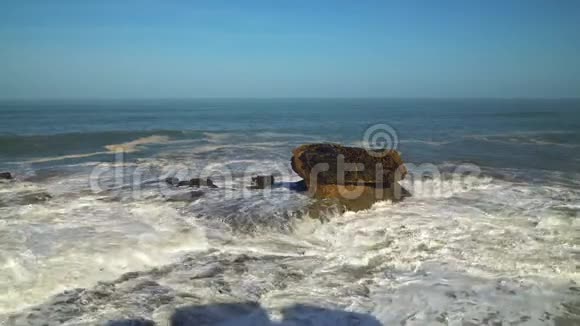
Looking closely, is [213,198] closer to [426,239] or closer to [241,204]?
[241,204]

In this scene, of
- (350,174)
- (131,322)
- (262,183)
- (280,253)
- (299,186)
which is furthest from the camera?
(262,183)

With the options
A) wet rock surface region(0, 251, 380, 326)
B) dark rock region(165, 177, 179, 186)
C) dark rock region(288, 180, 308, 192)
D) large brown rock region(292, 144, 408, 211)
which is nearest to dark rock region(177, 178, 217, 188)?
dark rock region(165, 177, 179, 186)

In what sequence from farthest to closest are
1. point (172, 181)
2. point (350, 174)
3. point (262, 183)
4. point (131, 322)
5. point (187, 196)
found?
point (172, 181), point (262, 183), point (187, 196), point (350, 174), point (131, 322)

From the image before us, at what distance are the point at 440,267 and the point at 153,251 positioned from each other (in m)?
5.11

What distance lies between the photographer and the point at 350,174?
10734mm

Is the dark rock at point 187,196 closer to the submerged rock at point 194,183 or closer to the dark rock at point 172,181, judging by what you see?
the submerged rock at point 194,183

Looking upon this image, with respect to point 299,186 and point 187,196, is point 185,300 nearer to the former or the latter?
point 187,196

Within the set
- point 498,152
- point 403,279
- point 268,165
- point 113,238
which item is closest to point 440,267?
point 403,279

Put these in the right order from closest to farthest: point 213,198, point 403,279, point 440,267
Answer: point 403,279
point 440,267
point 213,198

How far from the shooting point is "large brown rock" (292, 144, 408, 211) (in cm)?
1067

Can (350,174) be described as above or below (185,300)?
above

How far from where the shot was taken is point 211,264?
7094 mm

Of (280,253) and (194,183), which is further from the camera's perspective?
(194,183)

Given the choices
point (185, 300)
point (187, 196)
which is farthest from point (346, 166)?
point (185, 300)
